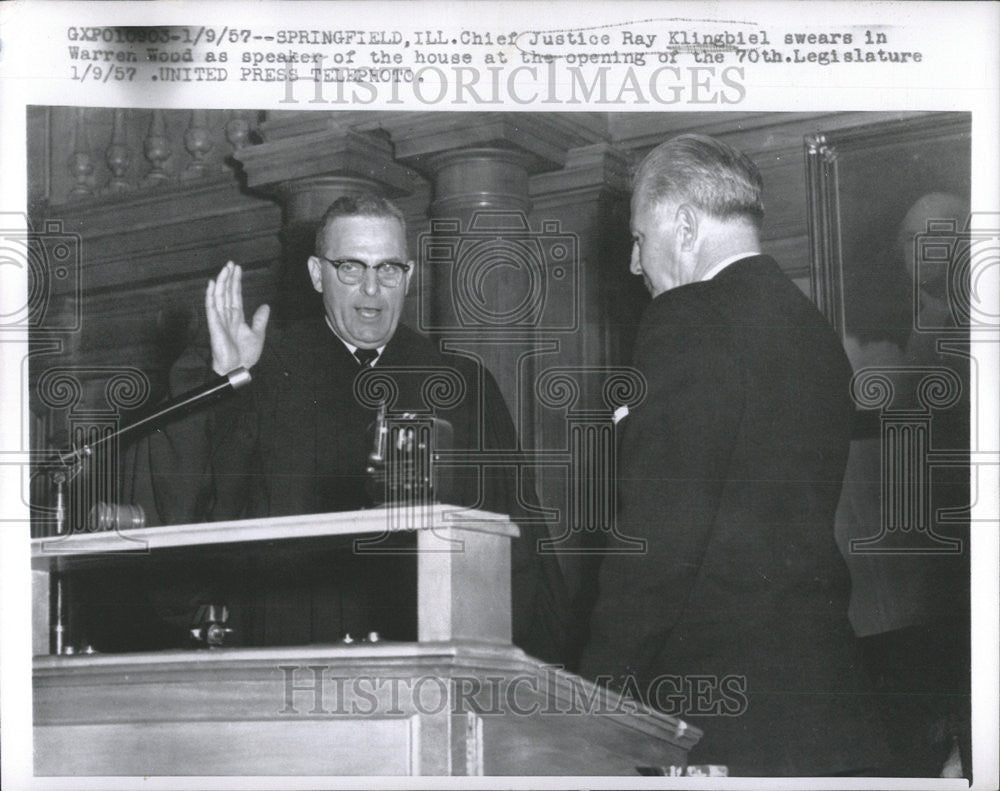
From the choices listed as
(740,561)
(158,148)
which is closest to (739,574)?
(740,561)

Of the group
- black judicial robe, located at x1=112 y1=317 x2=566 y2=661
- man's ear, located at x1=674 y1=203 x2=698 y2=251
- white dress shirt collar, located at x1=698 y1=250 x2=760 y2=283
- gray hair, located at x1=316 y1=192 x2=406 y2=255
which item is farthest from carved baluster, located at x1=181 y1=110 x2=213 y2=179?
Answer: white dress shirt collar, located at x1=698 y1=250 x2=760 y2=283

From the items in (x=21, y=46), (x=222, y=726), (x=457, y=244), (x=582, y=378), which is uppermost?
(x=21, y=46)

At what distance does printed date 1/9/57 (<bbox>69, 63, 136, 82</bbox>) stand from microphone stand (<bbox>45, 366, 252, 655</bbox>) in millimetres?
942

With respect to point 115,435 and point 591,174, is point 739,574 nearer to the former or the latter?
point 591,174

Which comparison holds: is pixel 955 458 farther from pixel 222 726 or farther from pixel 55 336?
pixel 55 336

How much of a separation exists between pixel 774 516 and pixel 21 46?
258 cm

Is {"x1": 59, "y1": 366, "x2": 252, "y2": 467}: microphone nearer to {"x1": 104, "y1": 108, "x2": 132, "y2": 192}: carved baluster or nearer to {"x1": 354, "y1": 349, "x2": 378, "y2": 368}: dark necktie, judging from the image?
{"x1": 354, "y1": 349, "x2": 378, "y2": 368}: dark necktie

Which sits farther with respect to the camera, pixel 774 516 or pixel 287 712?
pixel 774 516

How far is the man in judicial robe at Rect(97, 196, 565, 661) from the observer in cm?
421

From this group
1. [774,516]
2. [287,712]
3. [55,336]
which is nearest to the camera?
[287,712]

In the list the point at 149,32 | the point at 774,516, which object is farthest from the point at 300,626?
the point at 149,32

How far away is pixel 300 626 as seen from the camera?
422 cm

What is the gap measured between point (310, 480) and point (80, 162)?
46.6 inches

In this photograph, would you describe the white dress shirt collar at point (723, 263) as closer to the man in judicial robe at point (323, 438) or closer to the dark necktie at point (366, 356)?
the man in judicial robe at point (323, 438)
